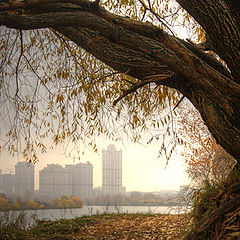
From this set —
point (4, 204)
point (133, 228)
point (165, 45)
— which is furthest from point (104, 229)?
point (165, 45)

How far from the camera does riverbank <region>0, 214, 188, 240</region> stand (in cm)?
356

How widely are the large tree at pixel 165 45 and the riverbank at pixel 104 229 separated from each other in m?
1.38

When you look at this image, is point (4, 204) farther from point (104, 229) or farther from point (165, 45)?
point (165, 45)

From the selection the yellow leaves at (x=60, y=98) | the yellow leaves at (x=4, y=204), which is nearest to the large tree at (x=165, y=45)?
the yellow leaves at (x=60, y=98)

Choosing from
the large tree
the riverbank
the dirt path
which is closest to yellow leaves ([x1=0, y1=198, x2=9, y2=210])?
the riverbank

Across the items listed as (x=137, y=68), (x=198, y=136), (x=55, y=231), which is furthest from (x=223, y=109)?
(x=198, y=136)

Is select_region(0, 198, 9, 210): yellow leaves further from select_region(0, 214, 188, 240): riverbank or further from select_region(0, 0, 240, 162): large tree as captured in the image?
select_region(0, 0, 240, 162): large tree

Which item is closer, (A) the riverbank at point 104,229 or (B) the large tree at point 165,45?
(B) the large tree at point 165,45

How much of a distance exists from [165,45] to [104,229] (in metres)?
2.76

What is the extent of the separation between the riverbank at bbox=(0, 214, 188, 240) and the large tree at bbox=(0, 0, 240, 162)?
138cm

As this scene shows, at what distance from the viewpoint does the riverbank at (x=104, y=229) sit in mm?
3562

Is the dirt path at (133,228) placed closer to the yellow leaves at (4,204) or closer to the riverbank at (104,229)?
the riverbank at (104,229)

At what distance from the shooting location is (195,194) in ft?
8.89

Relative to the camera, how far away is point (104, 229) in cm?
402
